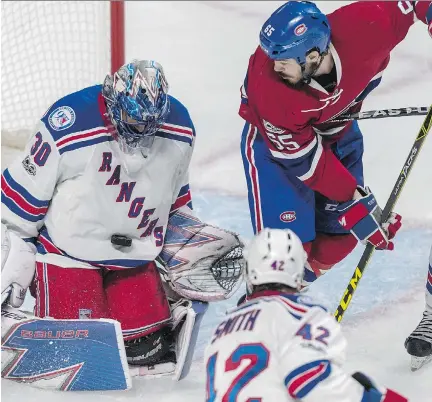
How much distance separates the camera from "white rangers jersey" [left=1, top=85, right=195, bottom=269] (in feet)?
8.71

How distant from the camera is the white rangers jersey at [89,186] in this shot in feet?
8.71

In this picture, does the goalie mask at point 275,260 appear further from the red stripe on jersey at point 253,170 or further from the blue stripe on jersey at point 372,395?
the red stripe on jersey at point 253,170

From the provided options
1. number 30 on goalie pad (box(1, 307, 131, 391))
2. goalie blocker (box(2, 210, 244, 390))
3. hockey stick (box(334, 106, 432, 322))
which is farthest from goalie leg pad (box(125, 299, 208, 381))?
hockey stick (box(334, 106, 432, 322))

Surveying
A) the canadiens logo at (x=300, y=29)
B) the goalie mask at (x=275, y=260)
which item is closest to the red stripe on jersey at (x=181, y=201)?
the canadiens logo at (x=300, y=29)

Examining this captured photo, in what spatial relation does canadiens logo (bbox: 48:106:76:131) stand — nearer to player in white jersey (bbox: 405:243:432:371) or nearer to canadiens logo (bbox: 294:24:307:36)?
canadiens logo (bbox: 294:24:307:36)

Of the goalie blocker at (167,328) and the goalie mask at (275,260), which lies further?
the goalie blocker at (167,328)

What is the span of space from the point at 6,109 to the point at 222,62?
1.06m

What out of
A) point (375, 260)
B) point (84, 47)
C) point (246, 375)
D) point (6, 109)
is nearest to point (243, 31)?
point (84, 47)

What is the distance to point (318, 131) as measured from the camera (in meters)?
2.89

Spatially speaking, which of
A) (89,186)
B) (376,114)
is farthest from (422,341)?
(89,186)

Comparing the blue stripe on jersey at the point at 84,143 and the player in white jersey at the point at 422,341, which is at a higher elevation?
the blue stripe on jersey at the point at 84,143

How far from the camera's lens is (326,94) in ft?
8.91

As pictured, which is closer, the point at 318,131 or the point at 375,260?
the point at 318,131

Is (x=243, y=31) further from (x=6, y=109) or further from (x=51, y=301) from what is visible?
(x=51, y=301)
